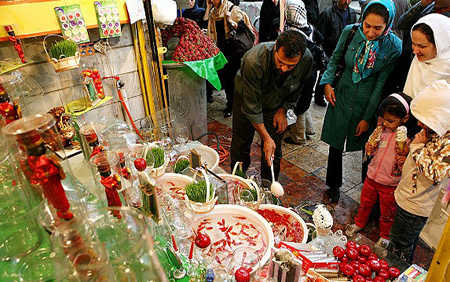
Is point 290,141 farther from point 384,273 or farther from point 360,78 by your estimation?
point 384,273

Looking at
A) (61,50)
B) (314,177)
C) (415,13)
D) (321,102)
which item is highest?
(415,13)

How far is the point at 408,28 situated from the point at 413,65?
0.90m

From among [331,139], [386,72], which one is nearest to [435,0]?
[386,72]

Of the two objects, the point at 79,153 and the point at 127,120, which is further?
the point at 127,120

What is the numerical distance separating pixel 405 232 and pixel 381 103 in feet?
3.17

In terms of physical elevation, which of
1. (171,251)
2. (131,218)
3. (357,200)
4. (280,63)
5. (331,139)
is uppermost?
(280,63)

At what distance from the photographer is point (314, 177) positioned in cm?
360

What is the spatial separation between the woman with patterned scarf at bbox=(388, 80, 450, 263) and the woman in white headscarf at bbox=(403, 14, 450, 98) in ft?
1.09

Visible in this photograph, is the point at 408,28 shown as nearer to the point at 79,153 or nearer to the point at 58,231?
the point at 79,153

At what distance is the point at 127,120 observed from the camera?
2.85 m

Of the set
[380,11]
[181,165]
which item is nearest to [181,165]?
[181,165]

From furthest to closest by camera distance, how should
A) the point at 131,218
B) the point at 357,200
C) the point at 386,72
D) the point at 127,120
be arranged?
the point at 357,200
the point at 127,120
the point at 386,72
the point at 131,218

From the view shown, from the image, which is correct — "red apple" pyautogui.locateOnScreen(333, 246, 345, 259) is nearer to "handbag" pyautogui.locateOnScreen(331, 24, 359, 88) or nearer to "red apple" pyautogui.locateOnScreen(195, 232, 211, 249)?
"red apple" pyautogui.locateOnScreen(195, 232, 211, 249)

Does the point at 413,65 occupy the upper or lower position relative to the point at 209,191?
upper
